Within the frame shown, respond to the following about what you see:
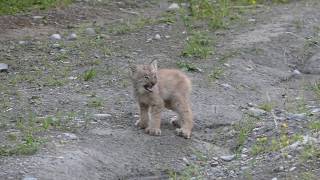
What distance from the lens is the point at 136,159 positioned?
730cm

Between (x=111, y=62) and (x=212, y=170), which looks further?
(x=111, y=62)

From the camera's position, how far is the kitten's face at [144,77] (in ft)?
25.8

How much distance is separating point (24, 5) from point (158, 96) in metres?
6.56

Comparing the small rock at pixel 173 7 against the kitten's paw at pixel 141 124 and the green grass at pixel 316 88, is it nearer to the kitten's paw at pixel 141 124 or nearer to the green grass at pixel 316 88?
the green grass at pixel 316 88

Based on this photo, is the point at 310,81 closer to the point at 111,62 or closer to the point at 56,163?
the point at 111,62

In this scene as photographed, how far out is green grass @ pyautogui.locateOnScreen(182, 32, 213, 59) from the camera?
1127 cm

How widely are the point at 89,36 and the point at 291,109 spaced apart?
438 centimetres

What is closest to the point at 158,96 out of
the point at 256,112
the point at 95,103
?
the point at 95,103

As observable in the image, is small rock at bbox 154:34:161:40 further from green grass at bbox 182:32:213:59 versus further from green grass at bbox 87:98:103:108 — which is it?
green grass at bbox 87:98:103:108

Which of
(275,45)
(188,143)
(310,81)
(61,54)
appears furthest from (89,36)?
(188,143)

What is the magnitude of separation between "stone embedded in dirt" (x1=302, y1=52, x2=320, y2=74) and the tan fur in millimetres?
3292

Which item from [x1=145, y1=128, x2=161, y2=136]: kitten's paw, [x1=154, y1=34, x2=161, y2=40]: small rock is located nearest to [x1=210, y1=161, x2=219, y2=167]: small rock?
[x1=145, y1=128, x2=161, y2=136]: kitten's paw

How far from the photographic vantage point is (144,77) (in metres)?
7.90

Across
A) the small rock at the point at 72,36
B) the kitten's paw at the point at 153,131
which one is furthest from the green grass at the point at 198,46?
the kitten's paw at the point at 153,131
